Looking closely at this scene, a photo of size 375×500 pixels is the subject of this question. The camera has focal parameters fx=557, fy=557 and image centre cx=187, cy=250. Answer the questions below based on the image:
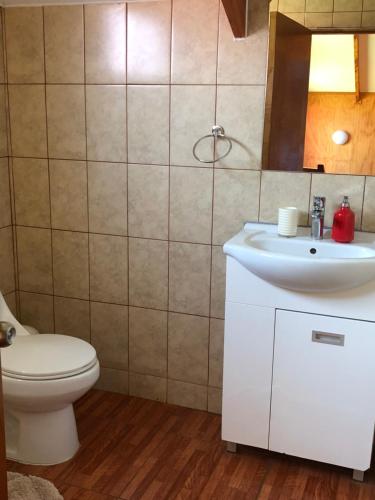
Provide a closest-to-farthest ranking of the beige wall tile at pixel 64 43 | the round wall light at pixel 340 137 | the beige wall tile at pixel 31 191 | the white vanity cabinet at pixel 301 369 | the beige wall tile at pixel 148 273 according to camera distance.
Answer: the white vanity cabinet at pixel 301 369 < the round wall light at pixel 340 137 < the beige wall tile at pixel 64 43 < the beige wall tile at pixel 148 273 < the beige wall tile at pixel 31 191

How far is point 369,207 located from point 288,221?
33 cm

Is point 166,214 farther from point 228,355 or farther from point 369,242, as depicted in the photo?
point 369,242

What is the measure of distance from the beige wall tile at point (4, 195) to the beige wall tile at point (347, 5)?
1.61 m

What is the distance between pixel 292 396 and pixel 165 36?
1531 millimetres

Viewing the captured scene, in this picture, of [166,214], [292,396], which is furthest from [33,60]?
[292,396]

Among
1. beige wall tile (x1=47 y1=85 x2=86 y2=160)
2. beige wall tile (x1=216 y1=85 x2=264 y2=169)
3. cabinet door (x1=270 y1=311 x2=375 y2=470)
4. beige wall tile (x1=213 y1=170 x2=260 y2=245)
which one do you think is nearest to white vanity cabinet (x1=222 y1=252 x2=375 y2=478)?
cabinet door (x1=270 y1=311 x2=375 y2=470)

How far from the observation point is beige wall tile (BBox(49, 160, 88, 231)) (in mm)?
2580

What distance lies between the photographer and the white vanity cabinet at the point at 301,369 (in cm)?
198

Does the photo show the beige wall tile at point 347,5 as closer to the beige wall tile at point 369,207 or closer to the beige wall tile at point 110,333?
the beige wall tile at point 369,207

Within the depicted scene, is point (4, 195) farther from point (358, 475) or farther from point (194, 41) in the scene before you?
point (358, 475)

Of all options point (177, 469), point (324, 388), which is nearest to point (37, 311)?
point (177, 469)

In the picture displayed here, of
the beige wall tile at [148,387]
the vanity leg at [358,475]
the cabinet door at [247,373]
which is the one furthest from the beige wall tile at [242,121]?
the vanity leg at [358,475]

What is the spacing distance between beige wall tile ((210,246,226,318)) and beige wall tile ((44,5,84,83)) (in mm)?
981

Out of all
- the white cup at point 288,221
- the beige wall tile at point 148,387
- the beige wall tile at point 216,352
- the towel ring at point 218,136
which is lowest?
the beige wall tile at point 148,387
